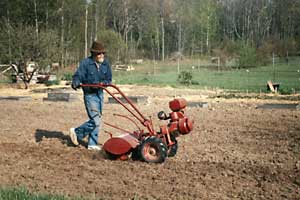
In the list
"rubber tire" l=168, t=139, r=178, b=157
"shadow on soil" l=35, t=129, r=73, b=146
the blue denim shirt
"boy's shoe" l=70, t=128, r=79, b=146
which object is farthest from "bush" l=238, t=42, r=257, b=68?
"rubber tire" l=168, t=139, r=178, b=157

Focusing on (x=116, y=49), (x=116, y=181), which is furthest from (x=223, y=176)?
(x=116, y=49)

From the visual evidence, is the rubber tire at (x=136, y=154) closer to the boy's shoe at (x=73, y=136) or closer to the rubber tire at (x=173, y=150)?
the rubber tire at (x=173, y=150)

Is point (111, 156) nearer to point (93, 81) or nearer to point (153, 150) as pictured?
point (153, 150)

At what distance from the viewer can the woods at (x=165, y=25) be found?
1661 inches

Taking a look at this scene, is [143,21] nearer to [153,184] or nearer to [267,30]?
[267,30]

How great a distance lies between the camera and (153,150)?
660 centimetres

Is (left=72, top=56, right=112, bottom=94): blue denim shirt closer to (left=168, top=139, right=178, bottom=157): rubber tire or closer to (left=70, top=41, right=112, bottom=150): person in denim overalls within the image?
(left=70, top=41, right=112, bottom=150): person in denim overalls

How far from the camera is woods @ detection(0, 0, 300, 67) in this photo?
1661 inches

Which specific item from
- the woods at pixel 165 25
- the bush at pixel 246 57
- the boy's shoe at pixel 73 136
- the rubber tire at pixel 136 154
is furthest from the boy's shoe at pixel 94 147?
the bush at pixel 246 57

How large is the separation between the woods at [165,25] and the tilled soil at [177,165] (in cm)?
3026

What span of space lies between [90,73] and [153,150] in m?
1.87

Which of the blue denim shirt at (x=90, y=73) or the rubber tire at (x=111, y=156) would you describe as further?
the blue denim shirt at (x=90, y=73)

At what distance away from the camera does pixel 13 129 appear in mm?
9828

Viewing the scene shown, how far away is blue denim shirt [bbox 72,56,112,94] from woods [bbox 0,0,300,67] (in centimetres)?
3157
